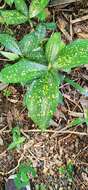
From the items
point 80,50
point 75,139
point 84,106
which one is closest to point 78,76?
point 84,106

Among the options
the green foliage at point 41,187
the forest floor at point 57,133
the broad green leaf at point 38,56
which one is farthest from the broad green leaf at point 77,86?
the green foliage at point 41,187

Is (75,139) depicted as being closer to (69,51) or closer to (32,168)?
(32,168)

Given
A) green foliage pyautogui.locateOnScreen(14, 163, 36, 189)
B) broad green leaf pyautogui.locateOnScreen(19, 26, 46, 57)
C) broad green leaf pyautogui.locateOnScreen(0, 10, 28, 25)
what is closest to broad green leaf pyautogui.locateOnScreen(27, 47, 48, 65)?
broad green leaf pyautogui.locateOnScreen(19, 26, 46, 57)

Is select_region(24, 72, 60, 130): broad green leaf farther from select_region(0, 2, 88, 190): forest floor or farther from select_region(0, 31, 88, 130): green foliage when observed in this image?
select_region(0, 2, 88, 190): forest floor

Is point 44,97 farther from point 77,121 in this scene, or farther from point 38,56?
point 77,121

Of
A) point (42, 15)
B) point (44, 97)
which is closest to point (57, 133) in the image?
point (44, 97)

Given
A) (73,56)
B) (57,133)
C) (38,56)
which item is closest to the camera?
(73,56)
